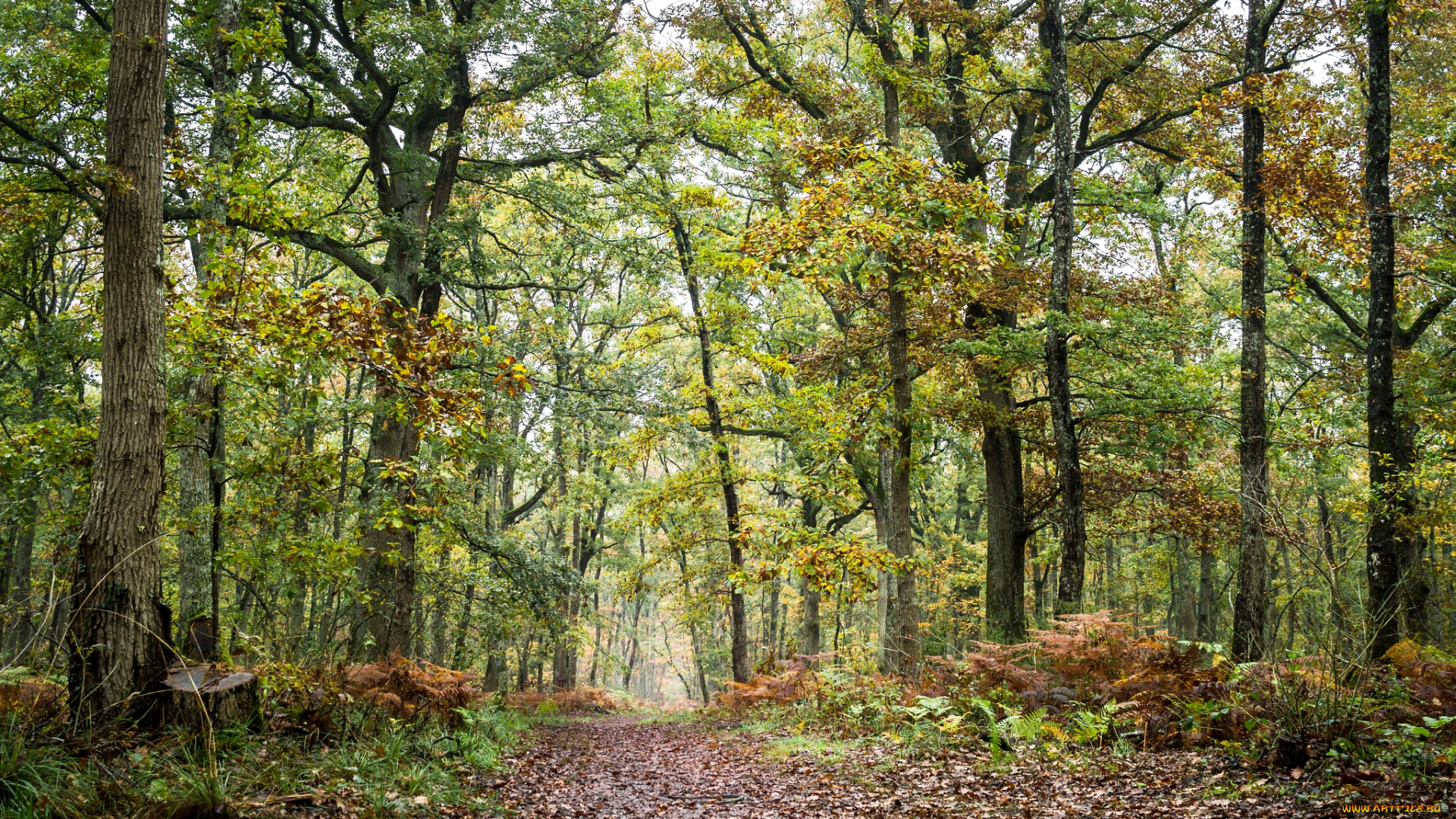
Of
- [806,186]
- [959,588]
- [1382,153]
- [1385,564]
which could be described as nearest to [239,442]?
[806,186]

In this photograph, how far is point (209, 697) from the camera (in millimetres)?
5336

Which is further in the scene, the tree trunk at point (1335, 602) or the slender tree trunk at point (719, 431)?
the slender tree trunk at point (719, 431)

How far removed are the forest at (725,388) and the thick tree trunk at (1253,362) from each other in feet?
0.23

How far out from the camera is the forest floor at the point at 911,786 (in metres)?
4.32

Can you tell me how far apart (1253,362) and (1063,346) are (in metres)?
2.48

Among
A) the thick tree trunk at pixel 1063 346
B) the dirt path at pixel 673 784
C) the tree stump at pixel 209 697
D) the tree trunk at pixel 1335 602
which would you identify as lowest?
the dirt path at pixel 673 784

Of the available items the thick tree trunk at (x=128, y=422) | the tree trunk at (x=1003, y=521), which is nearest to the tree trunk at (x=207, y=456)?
the thick tree trunk at (x=128, y=422)

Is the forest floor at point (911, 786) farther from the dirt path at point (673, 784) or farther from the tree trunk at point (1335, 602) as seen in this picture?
the tree trunk at point (1335, 602)

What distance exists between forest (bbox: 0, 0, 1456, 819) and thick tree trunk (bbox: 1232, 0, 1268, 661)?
71mm

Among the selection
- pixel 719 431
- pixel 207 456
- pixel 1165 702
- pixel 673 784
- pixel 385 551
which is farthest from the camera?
pixel 719 431

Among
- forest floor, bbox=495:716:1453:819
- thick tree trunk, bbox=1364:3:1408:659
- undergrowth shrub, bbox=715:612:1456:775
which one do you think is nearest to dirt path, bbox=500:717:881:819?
forest floor, bbox=495:716:1453:819

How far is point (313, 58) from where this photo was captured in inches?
464

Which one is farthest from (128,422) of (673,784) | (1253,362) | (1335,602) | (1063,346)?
(1253,362)

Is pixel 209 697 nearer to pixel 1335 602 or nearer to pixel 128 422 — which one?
pixel 128 422
